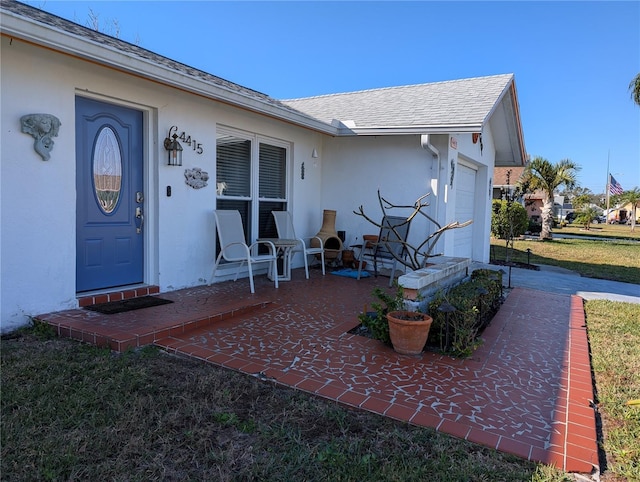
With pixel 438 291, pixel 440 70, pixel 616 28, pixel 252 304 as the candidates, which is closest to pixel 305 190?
pixel 252 304

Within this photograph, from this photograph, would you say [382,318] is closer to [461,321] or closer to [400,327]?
[400,327]

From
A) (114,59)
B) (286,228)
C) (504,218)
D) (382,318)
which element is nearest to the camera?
(382,318)

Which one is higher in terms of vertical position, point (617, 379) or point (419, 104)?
point (419, 104)

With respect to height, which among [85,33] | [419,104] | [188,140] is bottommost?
[188,140]

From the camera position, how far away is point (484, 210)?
10.1 metres

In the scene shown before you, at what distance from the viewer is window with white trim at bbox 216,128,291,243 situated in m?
6.24

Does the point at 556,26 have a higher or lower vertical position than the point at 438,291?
higher

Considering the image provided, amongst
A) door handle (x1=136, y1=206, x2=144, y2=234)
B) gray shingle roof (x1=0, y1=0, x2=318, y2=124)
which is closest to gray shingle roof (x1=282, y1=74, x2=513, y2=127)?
gray shingle roof (x1=0, y1=0, x2=318, y2=124)

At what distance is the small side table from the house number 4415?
1.60 metres

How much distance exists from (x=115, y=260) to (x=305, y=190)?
12.8 ft

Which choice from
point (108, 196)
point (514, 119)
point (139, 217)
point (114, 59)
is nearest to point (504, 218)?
point (514, 119)

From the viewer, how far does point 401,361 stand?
346cm

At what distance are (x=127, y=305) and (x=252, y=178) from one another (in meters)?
2.99

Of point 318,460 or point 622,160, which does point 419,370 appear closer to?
point 318,460
